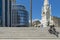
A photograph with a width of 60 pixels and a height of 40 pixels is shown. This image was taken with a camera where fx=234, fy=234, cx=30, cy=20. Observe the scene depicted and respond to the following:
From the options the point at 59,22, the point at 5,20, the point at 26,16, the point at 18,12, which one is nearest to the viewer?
the point at 59,22

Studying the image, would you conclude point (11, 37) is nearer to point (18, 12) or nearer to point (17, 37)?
point (17, 37)

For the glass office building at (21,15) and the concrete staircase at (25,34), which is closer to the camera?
the concrete staircase at (25,34)

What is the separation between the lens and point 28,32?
23031 millimetres

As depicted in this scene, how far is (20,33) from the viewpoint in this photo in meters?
22.8

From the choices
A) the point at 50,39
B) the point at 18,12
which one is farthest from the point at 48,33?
the point at 18,12

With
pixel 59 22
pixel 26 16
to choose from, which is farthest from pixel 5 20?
pixel 26 16

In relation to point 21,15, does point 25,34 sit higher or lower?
lower

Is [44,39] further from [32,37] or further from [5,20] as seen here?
[5,20]

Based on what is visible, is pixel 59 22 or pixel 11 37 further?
pixel 59 22

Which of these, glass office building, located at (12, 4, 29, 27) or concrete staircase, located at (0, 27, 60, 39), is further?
glass office building, located at (12, 4, 29, 27)

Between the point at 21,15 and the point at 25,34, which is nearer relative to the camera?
the point at 25,34

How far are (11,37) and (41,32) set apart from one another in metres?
3.02

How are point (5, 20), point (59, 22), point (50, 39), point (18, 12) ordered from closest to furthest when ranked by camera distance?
point (50, 39) < point (59, 22) < point (5, 20) < point (18, 12)

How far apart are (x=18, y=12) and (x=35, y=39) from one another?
81.7 m
